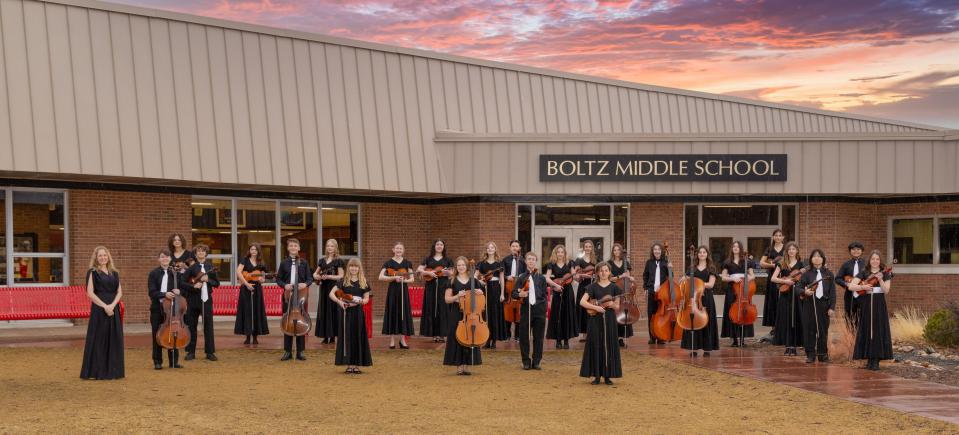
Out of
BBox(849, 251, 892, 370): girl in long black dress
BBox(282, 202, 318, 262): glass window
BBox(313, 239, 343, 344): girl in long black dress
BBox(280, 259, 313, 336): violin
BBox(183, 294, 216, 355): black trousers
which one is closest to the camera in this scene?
BBox(849, 251, 892, 370): girl in long black dress

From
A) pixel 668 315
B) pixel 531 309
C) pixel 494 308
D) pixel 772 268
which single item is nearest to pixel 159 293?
pixel 531 309

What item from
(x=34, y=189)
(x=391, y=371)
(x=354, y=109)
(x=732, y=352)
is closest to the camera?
(x=391, y=371)

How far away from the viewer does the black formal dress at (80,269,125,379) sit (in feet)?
41.3

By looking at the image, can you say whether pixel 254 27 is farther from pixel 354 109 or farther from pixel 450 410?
pixel 450 410

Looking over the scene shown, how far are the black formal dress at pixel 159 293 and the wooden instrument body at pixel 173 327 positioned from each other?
0.11 metres

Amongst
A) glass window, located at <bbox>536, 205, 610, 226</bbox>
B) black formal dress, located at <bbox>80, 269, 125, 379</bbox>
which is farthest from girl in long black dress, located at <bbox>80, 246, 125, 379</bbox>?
glass window, located at <bbox>536, 205, 610, 226</bbox>

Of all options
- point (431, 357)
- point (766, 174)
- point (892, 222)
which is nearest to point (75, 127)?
point (431, 357)

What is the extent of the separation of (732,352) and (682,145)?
22.6 feet

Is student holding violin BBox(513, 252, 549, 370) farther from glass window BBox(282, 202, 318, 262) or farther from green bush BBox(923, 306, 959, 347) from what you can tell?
glass window BBox(282, 202, 318, 262)

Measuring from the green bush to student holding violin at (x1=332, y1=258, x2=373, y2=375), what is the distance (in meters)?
8.70

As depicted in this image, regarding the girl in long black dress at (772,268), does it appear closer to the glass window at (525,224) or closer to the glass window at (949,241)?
the glass window at (525,224)

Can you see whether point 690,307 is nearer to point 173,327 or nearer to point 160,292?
point 173,327

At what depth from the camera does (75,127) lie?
17.6m

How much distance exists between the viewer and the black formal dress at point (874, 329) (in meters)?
13.9
